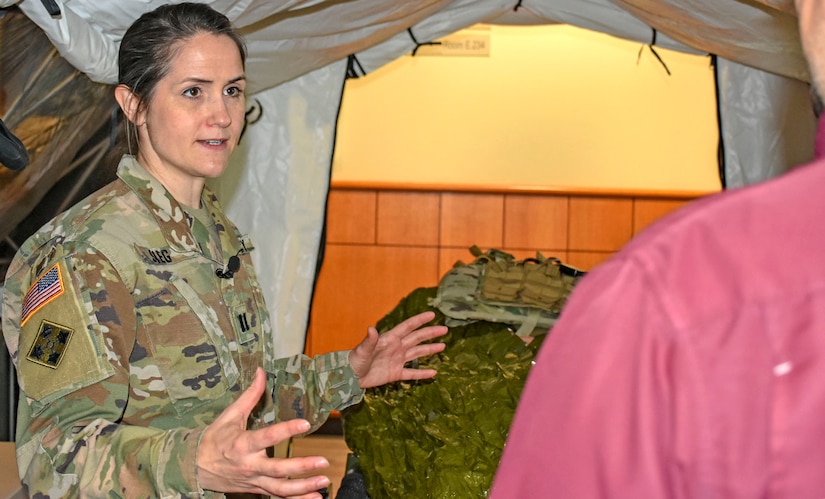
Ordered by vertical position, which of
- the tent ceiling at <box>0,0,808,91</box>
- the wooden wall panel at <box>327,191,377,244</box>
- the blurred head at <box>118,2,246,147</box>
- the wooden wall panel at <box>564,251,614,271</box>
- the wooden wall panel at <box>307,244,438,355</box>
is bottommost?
the wooden wall panel at <box>307,244,438,355</box>

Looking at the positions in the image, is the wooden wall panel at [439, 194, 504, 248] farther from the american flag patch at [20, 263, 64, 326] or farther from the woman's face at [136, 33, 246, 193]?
the american flag patch at [20, 263, 64, 326]

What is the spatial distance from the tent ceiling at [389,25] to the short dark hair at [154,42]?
1.10ft

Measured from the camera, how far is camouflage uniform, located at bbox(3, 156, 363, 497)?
1428mm

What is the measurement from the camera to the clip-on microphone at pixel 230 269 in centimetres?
186

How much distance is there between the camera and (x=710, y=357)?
0.57 m

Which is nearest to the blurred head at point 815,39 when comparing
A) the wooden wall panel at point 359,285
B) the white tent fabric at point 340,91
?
the white tent fabric at point 340,91

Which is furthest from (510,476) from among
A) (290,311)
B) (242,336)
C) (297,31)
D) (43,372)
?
(290,311)

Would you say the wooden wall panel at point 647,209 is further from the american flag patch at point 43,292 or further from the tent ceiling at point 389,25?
the american flag patch at point 43,292

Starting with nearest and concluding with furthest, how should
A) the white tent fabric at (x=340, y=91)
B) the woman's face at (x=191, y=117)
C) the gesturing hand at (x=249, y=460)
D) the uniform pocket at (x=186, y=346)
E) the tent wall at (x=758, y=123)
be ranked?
the gesturing hand at (x=249, y=460), the uniform pocket at (x=186, y=346), the woman's face at (x=191, y=117), the white tent fabric at (x=340, y=91), the tent wall at (x=758, y=123)

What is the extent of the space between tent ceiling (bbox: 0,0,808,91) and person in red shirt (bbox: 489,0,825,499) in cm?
184

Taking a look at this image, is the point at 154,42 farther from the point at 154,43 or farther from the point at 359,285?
the point at 359,285

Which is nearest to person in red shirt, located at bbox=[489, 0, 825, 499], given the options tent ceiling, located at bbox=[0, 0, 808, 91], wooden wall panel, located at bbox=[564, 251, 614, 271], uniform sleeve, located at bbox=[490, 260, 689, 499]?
uniform sleeve, located at bbox=[490, 260, 689, 499]

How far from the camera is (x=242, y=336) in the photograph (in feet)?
6.08

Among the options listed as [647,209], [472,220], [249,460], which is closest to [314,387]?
[249,460]
